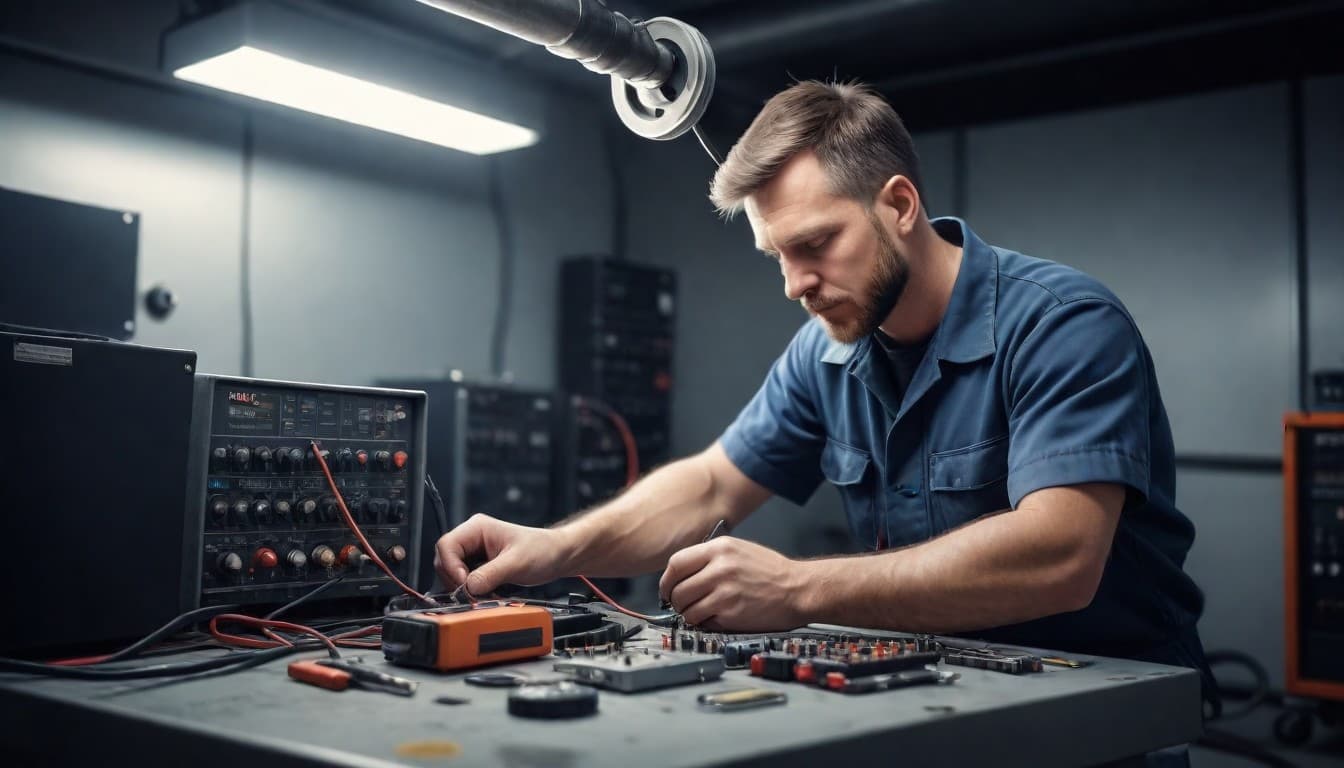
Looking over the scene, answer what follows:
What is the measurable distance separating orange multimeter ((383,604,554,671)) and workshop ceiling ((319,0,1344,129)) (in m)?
2.53

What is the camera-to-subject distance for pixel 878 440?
5.06 ft

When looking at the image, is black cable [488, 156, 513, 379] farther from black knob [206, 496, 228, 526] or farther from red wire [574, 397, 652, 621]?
black knob [206, 496, 228, 526]

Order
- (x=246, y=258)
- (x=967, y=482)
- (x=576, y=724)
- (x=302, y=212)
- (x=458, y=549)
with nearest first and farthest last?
(x=576, y=724)
(x=458, y=549)
(x=967, y=482)
(x=246, y=258)
(x=302, y=212)

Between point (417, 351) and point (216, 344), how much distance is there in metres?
0.76

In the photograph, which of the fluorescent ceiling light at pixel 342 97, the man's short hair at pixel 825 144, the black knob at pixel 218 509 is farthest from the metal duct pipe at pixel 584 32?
the fluorescent ceiling light at pixel 342 97

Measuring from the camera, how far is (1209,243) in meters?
3.66

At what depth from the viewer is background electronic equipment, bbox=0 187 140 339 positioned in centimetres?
Result: 181

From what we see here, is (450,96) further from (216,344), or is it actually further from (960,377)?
(960,377)

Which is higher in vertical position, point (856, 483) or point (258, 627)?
point (856, 483)

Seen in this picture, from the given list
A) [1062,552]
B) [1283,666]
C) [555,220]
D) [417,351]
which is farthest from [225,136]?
[1283,666]

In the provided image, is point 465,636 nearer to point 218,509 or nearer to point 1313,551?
point 218,509

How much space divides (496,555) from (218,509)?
1.12 ft

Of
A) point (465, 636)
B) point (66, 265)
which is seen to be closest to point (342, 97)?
point (66, 265)

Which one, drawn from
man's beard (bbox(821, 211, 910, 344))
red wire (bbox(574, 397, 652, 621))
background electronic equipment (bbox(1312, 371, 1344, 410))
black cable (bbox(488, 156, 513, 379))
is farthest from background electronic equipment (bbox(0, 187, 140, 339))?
background electronic equipment (bbox(1312, 371, 1344, 410))
